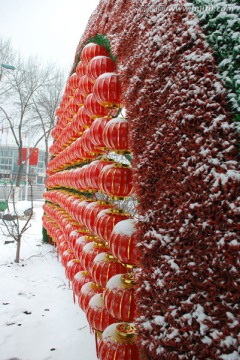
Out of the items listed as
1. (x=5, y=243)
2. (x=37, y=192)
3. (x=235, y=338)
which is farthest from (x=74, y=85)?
(x=37, y=192)

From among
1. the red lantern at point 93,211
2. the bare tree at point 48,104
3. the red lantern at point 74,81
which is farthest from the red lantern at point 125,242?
the bare tree at point 48,104

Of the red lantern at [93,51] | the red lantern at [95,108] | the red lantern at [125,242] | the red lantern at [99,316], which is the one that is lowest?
the red lantern at [99,316]

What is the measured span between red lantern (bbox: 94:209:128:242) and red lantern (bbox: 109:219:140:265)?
1.39 ft

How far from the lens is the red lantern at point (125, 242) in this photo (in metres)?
2.07

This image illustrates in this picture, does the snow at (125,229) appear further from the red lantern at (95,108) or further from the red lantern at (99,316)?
the red lantern at (95,108)

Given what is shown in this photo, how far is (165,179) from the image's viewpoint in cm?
151

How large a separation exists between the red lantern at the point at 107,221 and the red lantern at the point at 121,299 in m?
Result: 0.49

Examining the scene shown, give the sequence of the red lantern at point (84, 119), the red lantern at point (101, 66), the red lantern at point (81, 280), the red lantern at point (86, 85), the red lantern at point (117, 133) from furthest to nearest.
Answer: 1. the red lantern at point (84, 119)
2. the red lantern at point (86, 85)
3. the red lantern at point (81, 280)
4. the red lantern at point (101, 66)
5. the red lantern at point (117, 133)

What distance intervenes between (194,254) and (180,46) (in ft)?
3.46

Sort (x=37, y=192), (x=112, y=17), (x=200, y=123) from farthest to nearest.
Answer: (x=37, y=192) → (x=112, y=17) → (x=200, y=123)

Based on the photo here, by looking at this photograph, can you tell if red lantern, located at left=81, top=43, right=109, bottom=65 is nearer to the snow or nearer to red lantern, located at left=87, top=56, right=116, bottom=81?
red lantern, located at left=87, top=56, right=116, bottom=81

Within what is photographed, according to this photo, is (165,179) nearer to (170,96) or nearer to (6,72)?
(170,96)

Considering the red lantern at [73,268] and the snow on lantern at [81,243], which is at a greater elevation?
the snow on lantern at [81,243]

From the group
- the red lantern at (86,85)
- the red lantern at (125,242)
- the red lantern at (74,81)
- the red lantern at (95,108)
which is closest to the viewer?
the red lantern at (125,242)
